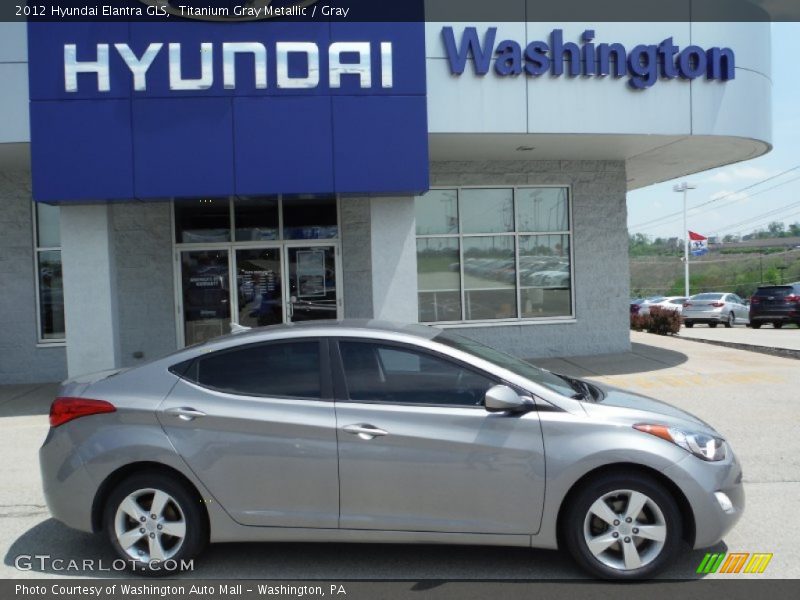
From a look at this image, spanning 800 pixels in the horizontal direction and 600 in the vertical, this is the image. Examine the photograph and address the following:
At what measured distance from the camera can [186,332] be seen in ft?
39.5

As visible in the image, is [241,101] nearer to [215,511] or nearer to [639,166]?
[215,511]

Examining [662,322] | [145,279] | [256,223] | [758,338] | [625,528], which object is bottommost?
[758,338]

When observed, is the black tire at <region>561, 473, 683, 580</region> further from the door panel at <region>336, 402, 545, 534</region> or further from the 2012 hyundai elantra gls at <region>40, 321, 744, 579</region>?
the door panel at <region>336, 402, 545, 534</region>

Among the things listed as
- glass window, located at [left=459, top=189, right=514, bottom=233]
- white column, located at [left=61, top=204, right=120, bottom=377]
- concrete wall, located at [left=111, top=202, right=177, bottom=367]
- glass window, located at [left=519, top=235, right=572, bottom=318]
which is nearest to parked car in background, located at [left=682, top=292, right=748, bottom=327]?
glass window, located at [left=519, top=235, right=572, bottom=318]

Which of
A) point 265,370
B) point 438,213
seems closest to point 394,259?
point 438,213

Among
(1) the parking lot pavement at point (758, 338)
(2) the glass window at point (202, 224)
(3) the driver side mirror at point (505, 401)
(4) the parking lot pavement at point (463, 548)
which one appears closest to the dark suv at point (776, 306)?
(1) the parking lot pavement at point (758, 338)

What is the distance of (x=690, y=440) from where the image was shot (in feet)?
13.7

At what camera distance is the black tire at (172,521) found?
4.21 metres

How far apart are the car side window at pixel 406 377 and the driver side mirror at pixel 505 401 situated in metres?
0.15

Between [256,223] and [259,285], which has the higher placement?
[256,223]

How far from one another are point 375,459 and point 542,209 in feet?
32.0

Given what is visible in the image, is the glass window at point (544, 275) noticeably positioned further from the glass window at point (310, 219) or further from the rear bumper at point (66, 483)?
the rear bumper at point (66, 483)

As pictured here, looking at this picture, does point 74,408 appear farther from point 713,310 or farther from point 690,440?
point 713,310

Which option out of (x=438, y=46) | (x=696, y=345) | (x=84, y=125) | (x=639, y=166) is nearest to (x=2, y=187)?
(x=84, y=125)
